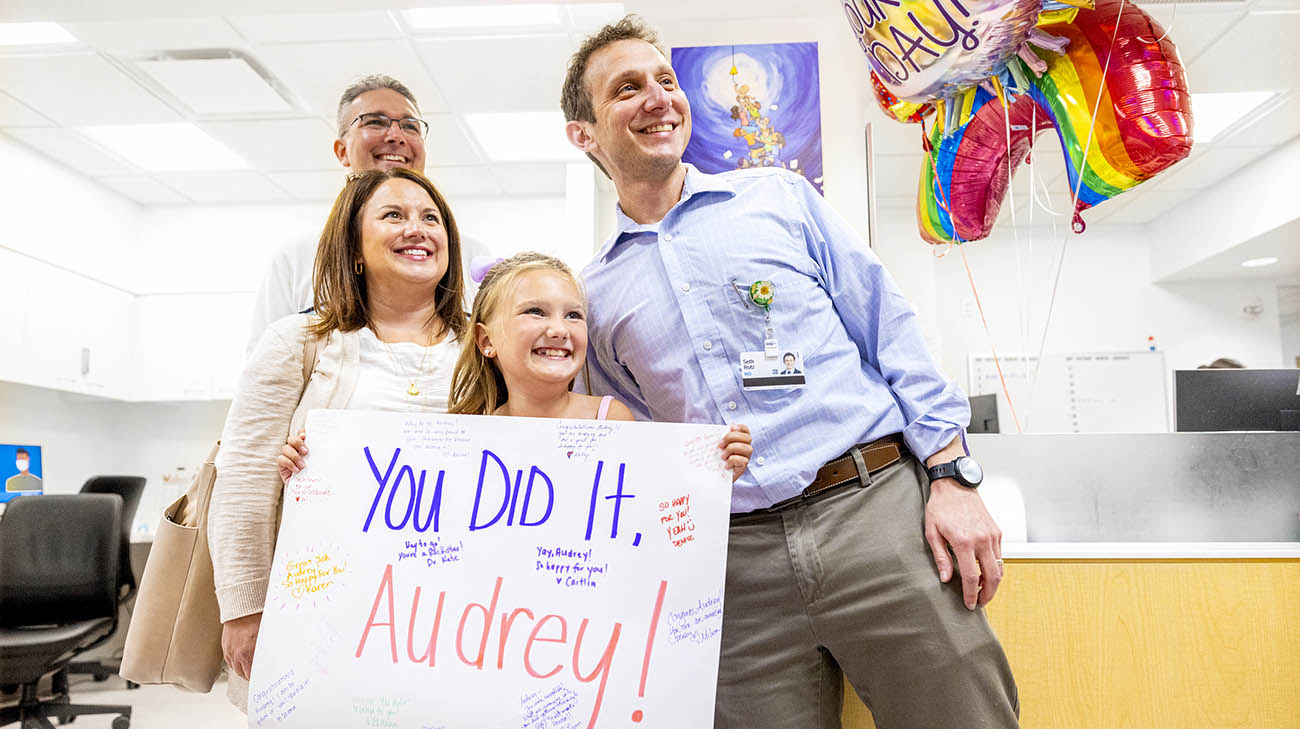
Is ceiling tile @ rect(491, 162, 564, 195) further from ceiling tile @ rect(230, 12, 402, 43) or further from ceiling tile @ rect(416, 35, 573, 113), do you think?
ceiling tile @ rect(230, 12, 402, 43)

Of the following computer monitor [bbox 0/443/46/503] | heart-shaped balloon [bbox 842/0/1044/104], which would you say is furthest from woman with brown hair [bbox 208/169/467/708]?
computer monitor [bbox 0/443/46/503]

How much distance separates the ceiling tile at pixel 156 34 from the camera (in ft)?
11.4

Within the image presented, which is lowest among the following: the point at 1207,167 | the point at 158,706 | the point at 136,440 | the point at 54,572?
the point at 158,706

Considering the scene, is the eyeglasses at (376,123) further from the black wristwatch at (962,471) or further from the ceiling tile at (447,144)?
the ceiling tile at (447,144)

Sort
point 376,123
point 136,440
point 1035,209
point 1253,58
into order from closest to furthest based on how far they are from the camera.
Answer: point 376,123, point 1253,58, point 1035,209, point 136,440

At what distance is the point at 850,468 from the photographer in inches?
47.6

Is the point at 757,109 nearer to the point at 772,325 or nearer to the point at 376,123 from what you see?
the point at 376,123

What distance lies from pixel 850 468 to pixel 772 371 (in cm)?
19

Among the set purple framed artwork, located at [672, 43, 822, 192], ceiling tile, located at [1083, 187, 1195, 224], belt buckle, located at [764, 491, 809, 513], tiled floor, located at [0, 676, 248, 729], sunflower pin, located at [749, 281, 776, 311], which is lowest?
tiled floor, located at [0, 676, 248, 729]

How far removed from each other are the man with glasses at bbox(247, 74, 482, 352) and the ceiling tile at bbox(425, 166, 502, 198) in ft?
10.3

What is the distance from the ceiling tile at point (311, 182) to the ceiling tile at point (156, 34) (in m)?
1.48

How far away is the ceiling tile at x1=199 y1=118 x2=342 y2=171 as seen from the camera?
14.7 feet

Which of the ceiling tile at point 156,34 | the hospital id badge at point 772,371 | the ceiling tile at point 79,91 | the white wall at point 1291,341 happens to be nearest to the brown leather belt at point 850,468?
the hospital id badge at point 772,371

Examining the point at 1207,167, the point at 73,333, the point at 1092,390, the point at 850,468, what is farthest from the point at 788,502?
the point at 1092,390
